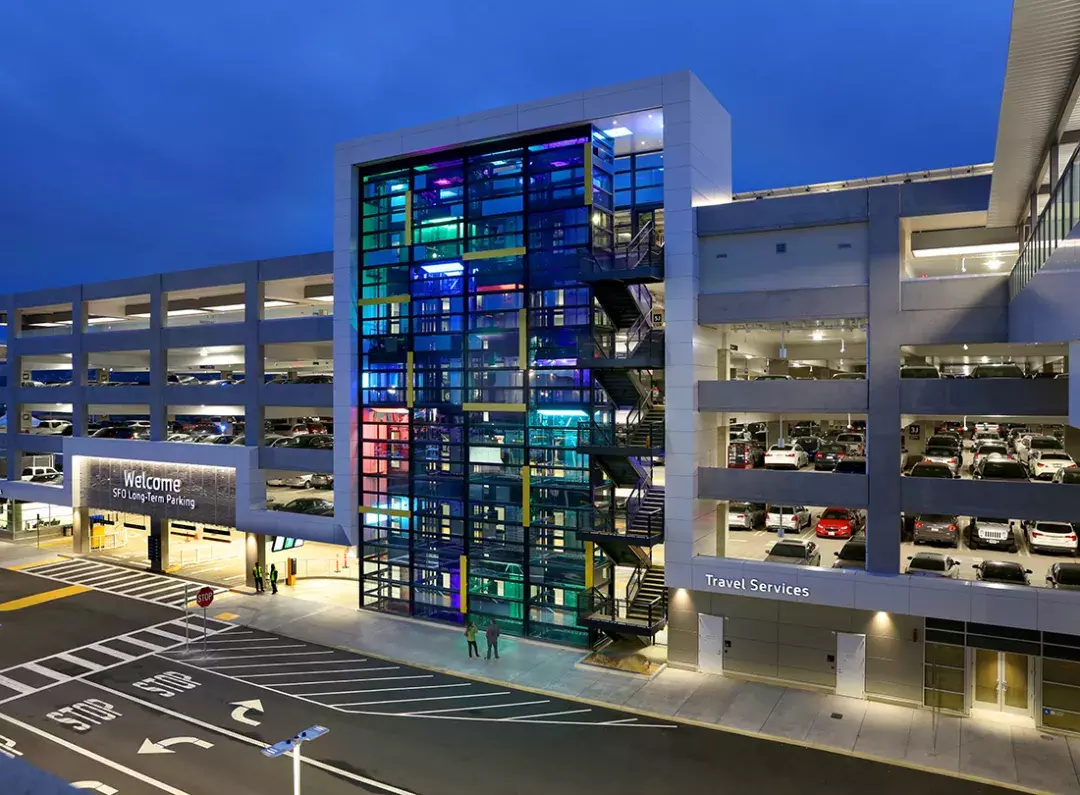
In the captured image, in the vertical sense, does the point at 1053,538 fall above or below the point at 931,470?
A: below

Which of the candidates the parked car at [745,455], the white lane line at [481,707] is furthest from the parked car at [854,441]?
the white lane line at [481,707]

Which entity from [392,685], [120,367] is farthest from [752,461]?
[120,367]

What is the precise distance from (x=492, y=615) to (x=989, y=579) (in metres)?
15.6

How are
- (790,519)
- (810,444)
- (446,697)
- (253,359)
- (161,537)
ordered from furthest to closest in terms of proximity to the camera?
(810,444) < (161,537) < (253,359) < (790,519) < (446,697)

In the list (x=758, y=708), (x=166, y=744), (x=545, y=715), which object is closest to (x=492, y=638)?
(x=545, y=715)

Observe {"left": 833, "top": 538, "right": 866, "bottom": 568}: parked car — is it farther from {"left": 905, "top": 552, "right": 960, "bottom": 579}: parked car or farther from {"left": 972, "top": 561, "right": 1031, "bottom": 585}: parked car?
{"left": 972, "top": 561, "right": 1031, "bottom": 585}: parked car

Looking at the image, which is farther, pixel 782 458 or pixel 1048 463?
pixel 782 458

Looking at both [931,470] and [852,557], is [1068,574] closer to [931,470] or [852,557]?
[931,470]

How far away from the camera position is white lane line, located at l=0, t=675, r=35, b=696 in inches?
867

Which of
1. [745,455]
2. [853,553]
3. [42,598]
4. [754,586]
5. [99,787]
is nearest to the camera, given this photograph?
[99,787]

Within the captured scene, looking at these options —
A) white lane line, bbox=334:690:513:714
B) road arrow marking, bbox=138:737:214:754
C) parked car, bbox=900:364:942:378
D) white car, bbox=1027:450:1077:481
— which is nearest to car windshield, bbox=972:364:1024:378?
parked car, bbox=900:364:942:378

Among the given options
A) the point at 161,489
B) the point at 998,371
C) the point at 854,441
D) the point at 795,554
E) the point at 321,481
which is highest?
the point at 998,371

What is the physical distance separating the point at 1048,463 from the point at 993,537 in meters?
8.29

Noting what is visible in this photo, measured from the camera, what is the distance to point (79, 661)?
2439cm
